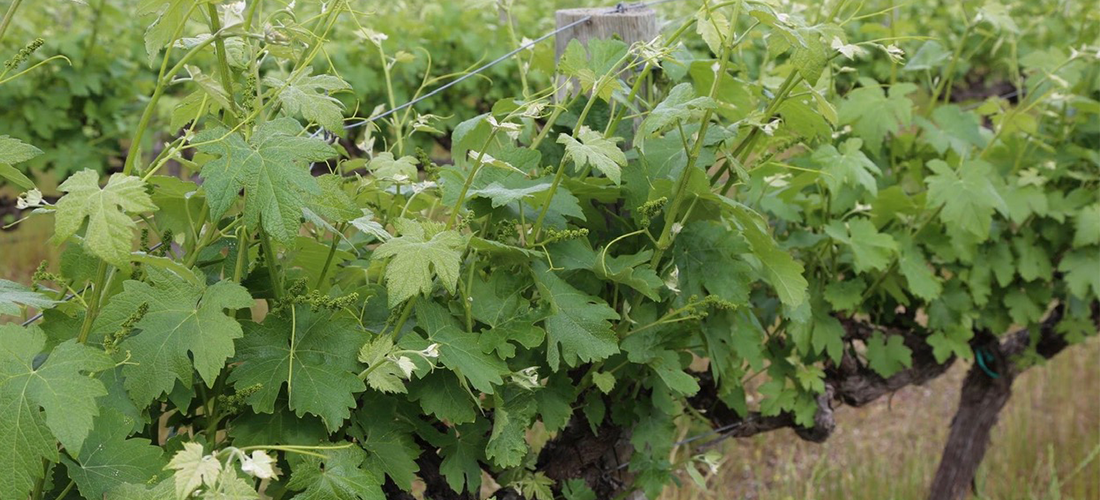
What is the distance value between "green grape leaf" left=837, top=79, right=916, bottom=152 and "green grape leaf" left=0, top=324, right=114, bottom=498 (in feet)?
5.93

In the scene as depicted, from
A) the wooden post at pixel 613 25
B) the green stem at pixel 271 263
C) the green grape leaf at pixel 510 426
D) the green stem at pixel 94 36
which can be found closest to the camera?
the green stem at pixel 271 263

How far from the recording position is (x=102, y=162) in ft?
14.8

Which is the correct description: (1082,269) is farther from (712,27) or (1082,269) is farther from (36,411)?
(36,411)

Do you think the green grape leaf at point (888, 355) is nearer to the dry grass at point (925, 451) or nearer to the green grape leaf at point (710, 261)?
the dry grass at point (925, 451)

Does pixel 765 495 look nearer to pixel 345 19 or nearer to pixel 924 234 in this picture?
pixel 924 234

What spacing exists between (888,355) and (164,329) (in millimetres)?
1864

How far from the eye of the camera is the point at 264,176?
3.76ft

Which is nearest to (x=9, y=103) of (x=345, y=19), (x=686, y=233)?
(x=345, y=19)

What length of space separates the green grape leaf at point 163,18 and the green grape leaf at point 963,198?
169 cm

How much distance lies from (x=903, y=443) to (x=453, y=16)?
2757mm

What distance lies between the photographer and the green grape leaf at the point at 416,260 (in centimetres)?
122

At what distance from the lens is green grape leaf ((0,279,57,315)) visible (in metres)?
1.17

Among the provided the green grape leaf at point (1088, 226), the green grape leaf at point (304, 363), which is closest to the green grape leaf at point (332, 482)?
the green grape leaf at point (304, 363)

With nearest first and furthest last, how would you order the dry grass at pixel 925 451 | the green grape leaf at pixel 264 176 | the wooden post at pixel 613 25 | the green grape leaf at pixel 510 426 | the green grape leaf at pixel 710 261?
the green grape leaf at pixel 264 176 < the green grape leaf at pixel 510 426 < the green grape leaf at pixel 710 261 < the wooden post at pixel 613 25 < the dry grass at pixel 925 451
